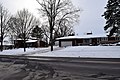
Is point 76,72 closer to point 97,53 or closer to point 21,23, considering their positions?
point 97,53

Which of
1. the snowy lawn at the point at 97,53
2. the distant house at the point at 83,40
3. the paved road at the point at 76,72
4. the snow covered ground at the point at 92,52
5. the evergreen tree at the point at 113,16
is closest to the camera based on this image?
the paved road at the point at 76,72

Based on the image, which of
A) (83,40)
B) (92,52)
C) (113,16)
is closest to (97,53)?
(92,52)

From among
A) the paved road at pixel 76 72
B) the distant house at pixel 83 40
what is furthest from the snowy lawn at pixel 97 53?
the distant house at pixel 83 40

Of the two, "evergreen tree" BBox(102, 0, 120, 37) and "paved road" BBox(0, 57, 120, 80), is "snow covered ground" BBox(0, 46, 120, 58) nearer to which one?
"evergreen tree" BBox(102, 0, 120, 37)

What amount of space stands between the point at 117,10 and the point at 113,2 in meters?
2.09

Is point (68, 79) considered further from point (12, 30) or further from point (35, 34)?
point (35, 34)

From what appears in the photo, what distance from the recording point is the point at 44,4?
54688 millimetres

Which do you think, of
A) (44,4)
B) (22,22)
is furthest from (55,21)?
(22,22)

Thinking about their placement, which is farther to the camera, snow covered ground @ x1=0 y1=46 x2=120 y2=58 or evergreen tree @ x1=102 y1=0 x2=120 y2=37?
evergreen tree @ x1=102 y1=0 x2=120 y2=37

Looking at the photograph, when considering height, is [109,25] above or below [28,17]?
below

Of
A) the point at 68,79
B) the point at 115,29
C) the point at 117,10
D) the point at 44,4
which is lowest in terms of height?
the point at 68,79

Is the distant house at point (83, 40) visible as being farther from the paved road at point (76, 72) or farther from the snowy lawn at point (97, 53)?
the paved road at point (76, 72)

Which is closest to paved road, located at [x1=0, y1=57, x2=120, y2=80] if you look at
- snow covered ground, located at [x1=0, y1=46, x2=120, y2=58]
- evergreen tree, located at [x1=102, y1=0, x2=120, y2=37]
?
snow covered ground, located at [x1=0, y1=46, x2=120, y2=58]

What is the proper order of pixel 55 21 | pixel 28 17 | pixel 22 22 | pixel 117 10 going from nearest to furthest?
pixel 117 10 → pixel 55 21 → pixel 22 22 → pixel 28 17
